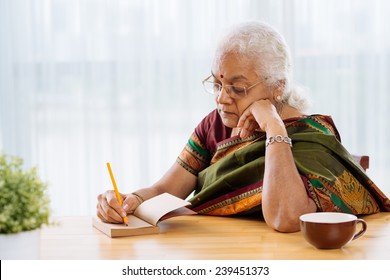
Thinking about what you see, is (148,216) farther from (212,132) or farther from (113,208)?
(212,132)

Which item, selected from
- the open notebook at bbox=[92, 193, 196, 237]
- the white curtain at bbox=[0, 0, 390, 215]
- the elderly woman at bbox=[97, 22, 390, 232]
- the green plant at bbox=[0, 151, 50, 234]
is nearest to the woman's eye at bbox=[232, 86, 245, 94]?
the elderly woman at bbox=[97, 22, 390, 232]

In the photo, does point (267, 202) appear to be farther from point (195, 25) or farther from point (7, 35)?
point (7, 35)

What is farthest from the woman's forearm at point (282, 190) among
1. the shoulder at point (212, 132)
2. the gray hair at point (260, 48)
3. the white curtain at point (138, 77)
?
the white curtain at point (138, 77)

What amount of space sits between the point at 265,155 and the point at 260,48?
34cm

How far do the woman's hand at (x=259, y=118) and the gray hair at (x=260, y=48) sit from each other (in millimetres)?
91

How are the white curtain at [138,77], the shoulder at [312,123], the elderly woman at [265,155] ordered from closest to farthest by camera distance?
the elderly woman at [265,155] → the shoulder at [312,123] → the white curtain at [138,77]

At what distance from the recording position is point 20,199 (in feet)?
3.60

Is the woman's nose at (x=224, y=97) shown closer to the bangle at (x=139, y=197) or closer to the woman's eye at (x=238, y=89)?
the woman's eye at (x=238, y=89)

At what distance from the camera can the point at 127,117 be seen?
13.1 feet

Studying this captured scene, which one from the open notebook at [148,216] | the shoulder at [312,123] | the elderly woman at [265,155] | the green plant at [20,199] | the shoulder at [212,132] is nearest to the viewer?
the green plant at [20,199]

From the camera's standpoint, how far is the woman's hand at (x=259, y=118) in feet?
6.26

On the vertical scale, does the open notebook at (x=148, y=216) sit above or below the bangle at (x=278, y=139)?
below

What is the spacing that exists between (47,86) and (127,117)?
53 cm

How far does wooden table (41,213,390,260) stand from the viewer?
57.9 inches
